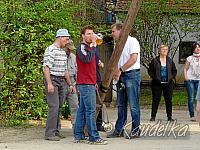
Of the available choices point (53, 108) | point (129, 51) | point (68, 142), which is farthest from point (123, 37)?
point (68, 142)

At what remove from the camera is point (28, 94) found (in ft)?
33.2

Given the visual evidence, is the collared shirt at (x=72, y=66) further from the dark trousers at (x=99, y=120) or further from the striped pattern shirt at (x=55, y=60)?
the dark trousers at (x=99, y=120)

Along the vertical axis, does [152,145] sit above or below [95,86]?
below

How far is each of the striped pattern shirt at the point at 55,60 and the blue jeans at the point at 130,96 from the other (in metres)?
1.06

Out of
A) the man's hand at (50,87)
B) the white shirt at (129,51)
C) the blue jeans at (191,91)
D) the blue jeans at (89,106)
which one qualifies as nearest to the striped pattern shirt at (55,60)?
the man's hand at (50,87)

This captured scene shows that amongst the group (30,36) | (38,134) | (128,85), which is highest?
(30,36)

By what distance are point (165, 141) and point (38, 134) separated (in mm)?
2219

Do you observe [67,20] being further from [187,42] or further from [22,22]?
[187,42]

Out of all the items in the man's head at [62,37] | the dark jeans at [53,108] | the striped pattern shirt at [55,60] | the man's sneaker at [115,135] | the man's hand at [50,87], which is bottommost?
the man's sneaker at [115,135]

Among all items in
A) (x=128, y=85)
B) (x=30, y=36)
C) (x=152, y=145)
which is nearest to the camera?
(x=152, y=145)

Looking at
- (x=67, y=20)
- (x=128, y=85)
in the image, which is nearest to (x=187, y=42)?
(x=67, y=20)

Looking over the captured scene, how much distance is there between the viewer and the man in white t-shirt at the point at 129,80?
29.2ft

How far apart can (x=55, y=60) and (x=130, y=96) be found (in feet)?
4.68

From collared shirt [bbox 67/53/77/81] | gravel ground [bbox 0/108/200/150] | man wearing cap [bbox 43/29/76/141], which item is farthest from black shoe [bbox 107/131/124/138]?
collared shirt [bbox 67/53/77/81]
